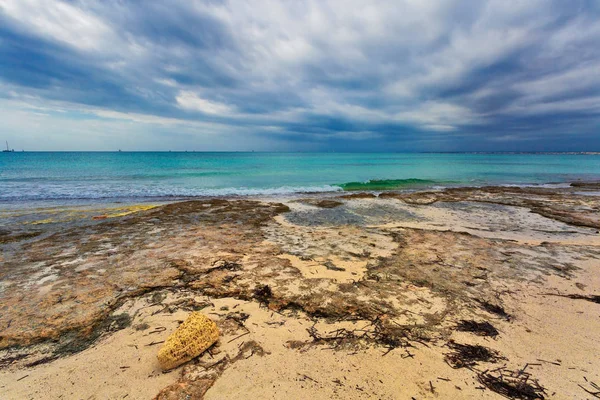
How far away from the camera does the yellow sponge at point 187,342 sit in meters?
2.71

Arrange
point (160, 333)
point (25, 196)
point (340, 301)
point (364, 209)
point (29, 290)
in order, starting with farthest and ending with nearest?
point (25, 196) → point (364, 209) → point (29, 290) → point (340, 301) → point (160, 333)

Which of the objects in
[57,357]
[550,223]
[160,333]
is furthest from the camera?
[550,223]

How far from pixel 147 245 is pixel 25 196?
51.0 ft

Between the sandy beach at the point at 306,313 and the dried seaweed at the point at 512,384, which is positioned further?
the sandy beach at the point at 306,313

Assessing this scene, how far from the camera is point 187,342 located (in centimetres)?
280

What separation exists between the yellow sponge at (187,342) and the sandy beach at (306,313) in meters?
0.10

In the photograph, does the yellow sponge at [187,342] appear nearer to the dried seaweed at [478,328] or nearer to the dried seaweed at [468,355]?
the dried seaweed at [468,355]

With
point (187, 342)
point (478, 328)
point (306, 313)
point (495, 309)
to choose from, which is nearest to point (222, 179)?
point (306, 313)

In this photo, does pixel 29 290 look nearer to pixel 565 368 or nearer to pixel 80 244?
pixel 80 244

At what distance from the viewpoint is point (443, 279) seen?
4.65 meters

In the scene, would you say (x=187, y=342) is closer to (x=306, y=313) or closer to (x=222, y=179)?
(x=306, y=313)

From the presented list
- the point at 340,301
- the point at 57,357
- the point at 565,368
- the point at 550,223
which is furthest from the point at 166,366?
the point at 550,223

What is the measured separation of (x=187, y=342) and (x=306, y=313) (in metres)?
1.55

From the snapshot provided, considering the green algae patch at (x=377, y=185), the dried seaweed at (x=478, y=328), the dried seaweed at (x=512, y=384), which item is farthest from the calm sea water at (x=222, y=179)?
the dried seaweed at (x=512, y=384)
